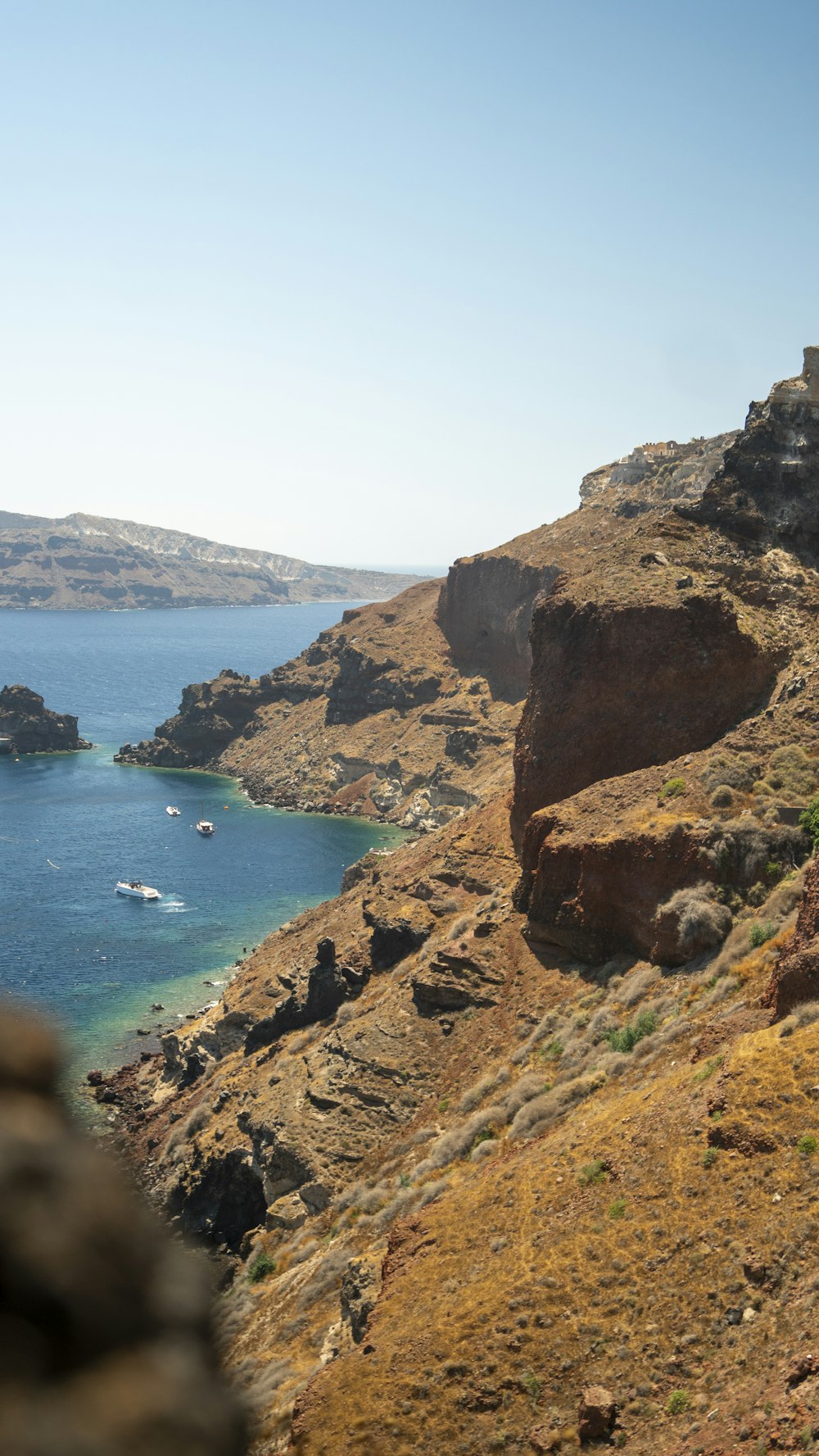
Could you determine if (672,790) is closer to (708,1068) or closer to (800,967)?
(800,967)

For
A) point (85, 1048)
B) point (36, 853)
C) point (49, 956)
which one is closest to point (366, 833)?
point (36, 853)

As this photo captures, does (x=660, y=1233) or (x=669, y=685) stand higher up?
(x=669, y=685)

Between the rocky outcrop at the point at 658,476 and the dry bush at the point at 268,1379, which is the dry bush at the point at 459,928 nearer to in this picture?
the dry bush at the point at 268,1379

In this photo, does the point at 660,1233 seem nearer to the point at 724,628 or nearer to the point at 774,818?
the point at 774,818

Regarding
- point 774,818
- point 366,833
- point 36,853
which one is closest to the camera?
point 774,818

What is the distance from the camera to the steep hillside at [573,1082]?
55.9 ft

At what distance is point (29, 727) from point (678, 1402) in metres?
135

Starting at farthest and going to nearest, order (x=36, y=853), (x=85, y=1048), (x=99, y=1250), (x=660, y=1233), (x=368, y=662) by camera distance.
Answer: (x=368, y=662), (x=36, y=853), (x=85, y=1048), (x=660, y=1233), (x=99, y=1250)

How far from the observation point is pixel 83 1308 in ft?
9.42

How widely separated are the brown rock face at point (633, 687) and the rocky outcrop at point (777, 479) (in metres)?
5.86

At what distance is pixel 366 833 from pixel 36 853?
94.5 ft

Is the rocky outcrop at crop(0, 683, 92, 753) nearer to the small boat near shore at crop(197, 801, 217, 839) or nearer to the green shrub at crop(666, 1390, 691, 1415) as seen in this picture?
the small boat near shore at crop(197, 801, 217, 839)

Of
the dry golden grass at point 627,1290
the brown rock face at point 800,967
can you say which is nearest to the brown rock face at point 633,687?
the brown rock face at point 800,967

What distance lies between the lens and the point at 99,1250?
298cm
